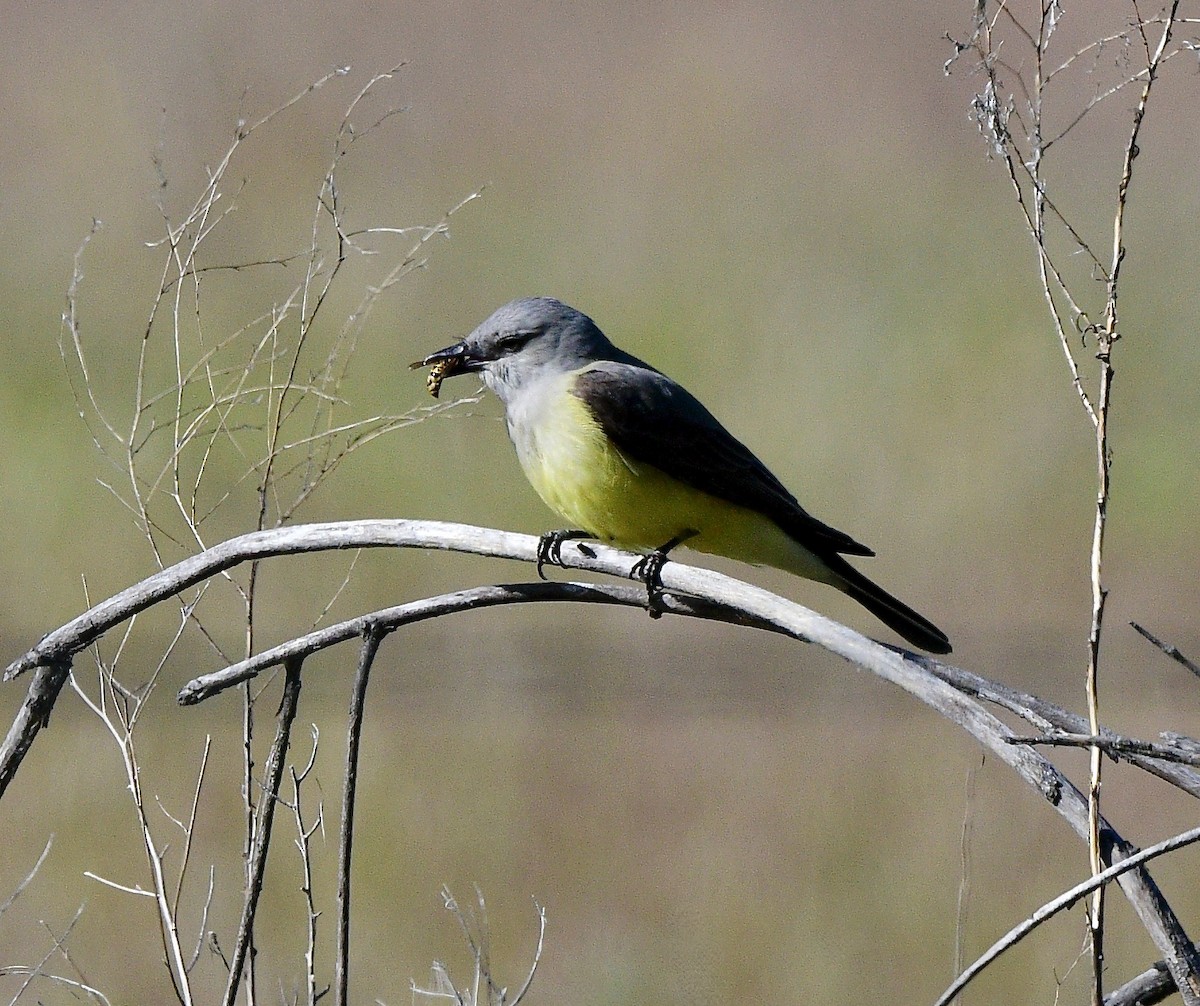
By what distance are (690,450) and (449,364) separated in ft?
2.13

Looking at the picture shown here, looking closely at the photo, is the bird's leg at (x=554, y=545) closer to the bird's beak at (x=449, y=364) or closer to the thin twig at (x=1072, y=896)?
the bird's beak at (x=449, y=364)

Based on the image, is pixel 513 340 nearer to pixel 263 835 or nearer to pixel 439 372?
pixel 439 372

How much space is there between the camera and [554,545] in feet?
9.93

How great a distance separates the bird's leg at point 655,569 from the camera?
2488 millimetres

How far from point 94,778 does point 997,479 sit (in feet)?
14.1

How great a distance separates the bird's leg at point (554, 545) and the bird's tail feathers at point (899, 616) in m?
0.63

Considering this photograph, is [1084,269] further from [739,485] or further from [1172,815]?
[739,485]

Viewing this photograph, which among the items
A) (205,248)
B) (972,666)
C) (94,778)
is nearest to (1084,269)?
(972,666)

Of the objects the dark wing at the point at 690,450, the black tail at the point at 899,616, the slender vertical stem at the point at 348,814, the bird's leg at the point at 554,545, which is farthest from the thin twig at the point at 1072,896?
the dark wing at the point at 690,450

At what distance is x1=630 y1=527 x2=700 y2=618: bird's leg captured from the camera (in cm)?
249

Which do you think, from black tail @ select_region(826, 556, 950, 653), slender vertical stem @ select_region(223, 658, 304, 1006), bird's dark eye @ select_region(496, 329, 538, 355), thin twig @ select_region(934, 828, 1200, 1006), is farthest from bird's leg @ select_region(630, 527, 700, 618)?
thin twig @ select_region(934, 828, 1200, 1006)

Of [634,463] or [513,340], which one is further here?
[513,340]

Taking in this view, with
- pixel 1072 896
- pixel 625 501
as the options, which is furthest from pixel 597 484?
pixel 1072 896

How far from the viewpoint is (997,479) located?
7.80 metres
